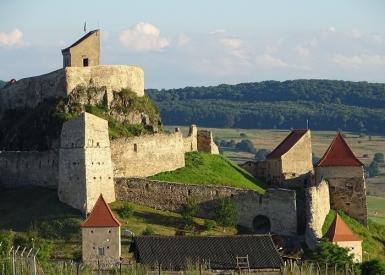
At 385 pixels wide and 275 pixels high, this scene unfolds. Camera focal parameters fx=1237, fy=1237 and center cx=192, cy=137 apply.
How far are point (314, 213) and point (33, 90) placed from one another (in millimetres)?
20358

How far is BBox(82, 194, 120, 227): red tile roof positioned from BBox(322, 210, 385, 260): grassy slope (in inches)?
506

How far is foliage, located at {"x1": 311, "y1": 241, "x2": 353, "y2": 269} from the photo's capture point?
62250mm

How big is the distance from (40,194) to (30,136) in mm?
7445

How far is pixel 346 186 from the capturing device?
73562mm

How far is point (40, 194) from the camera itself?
6856 centimetres

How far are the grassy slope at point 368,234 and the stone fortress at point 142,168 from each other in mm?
548

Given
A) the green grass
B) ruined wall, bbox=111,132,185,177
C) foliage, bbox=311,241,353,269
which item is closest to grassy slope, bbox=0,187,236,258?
ruined wall, bbox=111,132,185,177

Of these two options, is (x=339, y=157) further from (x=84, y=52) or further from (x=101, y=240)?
(x=101, y=240)

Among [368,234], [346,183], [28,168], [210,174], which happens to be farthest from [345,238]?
[28,168]

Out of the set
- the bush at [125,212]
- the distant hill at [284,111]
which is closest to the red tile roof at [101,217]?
the bush at [125,212]

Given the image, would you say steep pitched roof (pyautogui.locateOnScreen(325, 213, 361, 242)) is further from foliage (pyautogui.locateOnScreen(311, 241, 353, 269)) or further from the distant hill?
the distant hill

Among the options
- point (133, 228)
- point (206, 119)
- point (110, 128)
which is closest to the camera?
point (133, 228)

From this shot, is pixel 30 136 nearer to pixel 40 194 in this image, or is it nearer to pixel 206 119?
pixel 40 194

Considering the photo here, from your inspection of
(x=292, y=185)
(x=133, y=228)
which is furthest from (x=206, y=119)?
(x=133, y=228)
